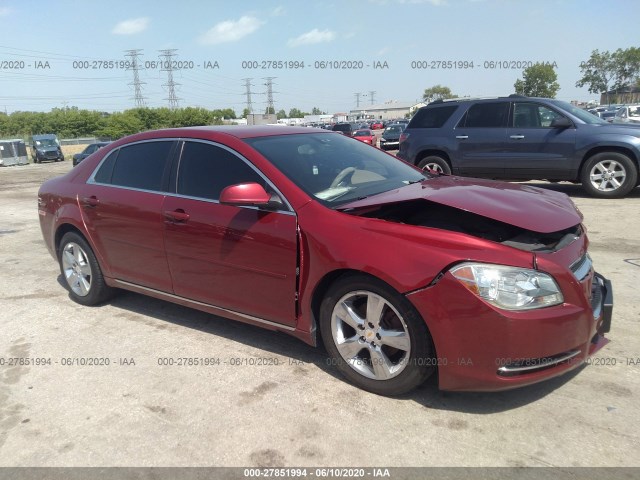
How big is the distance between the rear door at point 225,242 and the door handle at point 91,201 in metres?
0.94

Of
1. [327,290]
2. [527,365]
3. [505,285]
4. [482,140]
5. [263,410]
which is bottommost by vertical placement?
[263,410]

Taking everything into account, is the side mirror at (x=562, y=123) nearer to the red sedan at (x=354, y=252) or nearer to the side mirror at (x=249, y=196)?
the red sedan at (x=354, y=252)

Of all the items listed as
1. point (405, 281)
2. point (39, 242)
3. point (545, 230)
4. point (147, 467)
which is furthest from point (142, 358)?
point (39, 242)

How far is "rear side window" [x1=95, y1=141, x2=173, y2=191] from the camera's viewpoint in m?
4.12

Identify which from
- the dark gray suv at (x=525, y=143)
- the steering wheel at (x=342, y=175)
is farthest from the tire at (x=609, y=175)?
the steering wheel at (x=342, y=175)

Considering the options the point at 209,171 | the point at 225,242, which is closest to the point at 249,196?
the point at 225,242

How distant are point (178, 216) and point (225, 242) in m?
0.51

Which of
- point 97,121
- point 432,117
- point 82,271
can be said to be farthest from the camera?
point 97,121

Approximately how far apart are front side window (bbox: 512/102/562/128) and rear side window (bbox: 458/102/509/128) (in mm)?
197

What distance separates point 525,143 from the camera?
933 cm

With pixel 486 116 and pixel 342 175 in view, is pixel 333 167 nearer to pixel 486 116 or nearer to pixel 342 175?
pixel 342 175

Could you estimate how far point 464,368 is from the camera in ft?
8.95

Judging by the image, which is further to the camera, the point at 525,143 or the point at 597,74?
the point at 597,74

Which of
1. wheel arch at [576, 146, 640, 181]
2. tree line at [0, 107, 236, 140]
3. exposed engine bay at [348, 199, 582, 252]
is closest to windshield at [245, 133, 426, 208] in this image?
exposed engine bay at [348, 199, 582, 252]
